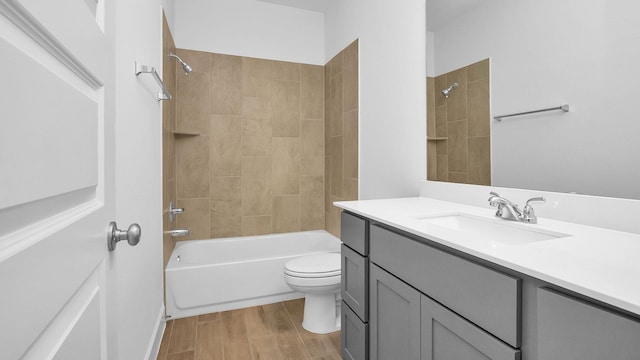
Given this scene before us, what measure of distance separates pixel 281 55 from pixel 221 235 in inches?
71.6

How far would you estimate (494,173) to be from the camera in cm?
143

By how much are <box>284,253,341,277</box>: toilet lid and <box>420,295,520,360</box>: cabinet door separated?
1.03m

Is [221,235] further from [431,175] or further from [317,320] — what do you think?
[431,175]

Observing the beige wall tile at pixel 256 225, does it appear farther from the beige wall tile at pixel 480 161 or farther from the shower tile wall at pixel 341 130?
the beige wall tile at pixel 480 161

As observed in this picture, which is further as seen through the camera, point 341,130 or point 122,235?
point 341,130

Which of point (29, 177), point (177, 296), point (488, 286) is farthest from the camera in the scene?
point (177, 296)

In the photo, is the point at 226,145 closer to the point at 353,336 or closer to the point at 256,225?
the point at 256,225

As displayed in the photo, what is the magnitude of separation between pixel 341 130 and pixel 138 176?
1.76 metres

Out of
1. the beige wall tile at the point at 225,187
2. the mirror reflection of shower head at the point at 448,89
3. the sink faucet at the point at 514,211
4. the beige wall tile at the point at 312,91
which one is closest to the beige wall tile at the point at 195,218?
the beige wall tile at the point at 225,187

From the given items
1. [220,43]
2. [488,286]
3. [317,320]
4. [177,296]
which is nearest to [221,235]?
[177,296]

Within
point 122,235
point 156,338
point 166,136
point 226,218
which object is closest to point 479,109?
point 122,235

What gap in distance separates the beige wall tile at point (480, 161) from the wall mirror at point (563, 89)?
31 mm

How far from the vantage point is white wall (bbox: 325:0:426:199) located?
1891mm

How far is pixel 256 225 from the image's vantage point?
3031mm
